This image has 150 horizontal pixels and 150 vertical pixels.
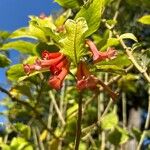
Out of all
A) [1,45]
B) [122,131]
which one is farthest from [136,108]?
[1,45]

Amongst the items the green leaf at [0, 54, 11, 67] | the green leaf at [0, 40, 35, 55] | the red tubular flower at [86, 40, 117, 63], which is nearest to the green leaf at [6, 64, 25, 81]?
the green leaf at [0, 54, 11, 67]

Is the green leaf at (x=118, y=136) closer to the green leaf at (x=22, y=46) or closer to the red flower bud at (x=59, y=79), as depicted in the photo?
the green leaf at (x=22, y=46)

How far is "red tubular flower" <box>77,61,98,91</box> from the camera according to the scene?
1485 millimetres

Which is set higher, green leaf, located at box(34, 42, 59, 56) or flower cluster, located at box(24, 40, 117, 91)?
green leaf, located at box(34, 42, 59, 56)

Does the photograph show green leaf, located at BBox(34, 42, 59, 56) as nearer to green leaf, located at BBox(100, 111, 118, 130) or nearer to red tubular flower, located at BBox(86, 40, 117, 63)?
red tubular flower, located at BBox(86, 40, 117, 63)

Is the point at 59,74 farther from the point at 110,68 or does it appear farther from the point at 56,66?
the point at 110,68

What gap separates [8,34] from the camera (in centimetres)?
246

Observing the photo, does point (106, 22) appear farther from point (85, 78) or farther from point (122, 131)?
point (122, 131)

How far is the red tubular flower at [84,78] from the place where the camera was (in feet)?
4.87

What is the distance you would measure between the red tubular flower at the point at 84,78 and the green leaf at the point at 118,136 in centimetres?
191

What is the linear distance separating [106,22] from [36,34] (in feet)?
2.07

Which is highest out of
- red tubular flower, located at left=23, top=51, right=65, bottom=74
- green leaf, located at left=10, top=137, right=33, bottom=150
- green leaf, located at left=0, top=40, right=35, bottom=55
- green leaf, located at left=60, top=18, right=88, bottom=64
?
green leaf, located at left=0, top=40, right=35, bottom=55

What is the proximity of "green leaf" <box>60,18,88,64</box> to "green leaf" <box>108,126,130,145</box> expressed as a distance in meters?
1.93

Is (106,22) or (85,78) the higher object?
(106,22)
